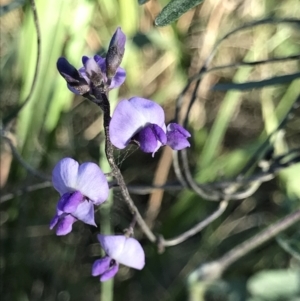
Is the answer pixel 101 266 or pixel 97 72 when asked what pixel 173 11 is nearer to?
pixel 97 72

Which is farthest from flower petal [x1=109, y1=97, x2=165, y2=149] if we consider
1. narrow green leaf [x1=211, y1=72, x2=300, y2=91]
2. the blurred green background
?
the blurred green background

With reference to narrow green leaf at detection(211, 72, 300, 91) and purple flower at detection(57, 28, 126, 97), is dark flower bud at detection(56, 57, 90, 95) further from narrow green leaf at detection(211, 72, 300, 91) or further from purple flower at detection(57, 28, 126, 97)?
narrow green leaf at detection(211, 72, 300, 91)

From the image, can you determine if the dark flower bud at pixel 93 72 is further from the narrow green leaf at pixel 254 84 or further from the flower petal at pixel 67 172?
the narrow green leaf at pixel 254 84

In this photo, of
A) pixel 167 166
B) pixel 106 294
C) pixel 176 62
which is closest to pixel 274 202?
pixel 167 166

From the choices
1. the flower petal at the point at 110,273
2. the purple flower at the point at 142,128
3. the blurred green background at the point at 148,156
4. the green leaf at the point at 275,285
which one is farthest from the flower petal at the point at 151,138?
the green leaf at the point at 275,285

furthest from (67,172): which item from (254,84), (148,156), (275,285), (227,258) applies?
(148,156)
